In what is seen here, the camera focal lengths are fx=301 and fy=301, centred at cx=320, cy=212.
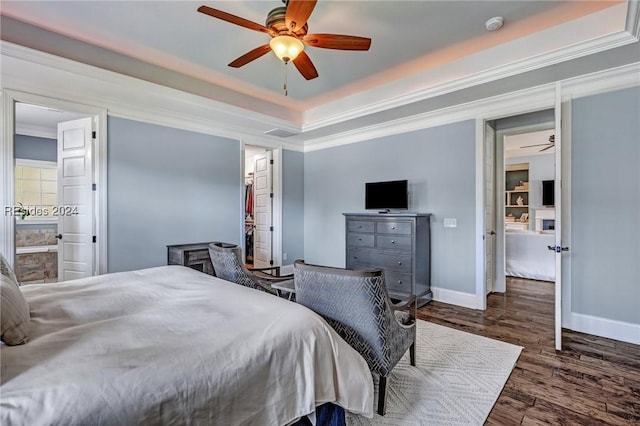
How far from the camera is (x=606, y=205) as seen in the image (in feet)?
10.2

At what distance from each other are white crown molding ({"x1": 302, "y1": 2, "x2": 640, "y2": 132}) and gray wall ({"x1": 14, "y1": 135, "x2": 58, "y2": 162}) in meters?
5.59

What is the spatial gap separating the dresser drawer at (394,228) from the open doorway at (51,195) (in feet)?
12.2

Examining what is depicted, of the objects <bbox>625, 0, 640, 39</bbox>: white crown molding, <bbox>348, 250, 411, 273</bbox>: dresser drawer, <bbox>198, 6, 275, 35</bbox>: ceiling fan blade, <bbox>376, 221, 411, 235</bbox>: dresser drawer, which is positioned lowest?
<bbox>348, 250, 411, 273</bbox>: dresser drawer

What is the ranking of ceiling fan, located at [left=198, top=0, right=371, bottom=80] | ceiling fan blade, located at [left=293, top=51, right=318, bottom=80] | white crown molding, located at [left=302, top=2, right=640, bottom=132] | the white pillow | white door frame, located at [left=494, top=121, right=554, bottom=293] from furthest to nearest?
white door frame, located at [left=494, top=121, right=554, bottom=293] < ceiling fan blade, located at [left=293, top=51, right=318, bottom=80] < white crown molding, located at [left=302, top=2, right=640, bottom=132] < ceiling fan, located at [left=198, top=0, right=371, bottom=80] < the white pillow

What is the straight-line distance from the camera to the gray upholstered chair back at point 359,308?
5.84 feet

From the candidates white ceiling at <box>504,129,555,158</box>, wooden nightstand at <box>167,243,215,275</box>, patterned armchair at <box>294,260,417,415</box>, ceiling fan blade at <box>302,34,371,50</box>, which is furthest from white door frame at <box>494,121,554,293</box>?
wooden nightstand at <box>167,243,215,275</box>

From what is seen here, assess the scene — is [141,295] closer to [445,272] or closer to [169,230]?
[169,230]

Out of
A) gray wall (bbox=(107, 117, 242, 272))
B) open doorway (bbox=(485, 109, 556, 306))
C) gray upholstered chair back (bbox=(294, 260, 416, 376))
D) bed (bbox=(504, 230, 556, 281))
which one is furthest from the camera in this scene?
bed (bbox=(504, 230, 556, 281))

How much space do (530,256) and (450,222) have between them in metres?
2.64

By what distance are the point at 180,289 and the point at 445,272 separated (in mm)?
3530

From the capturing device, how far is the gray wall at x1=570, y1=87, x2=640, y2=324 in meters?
2.98

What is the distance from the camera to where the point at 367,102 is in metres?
4.45

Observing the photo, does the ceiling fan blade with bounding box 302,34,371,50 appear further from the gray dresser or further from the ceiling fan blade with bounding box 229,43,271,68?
the gray dresser

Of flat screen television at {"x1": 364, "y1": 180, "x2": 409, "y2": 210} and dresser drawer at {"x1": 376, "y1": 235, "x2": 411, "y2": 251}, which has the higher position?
flat screen television at {"x1": 364, "y1": 180, "x2": 409, "y2": 210}
